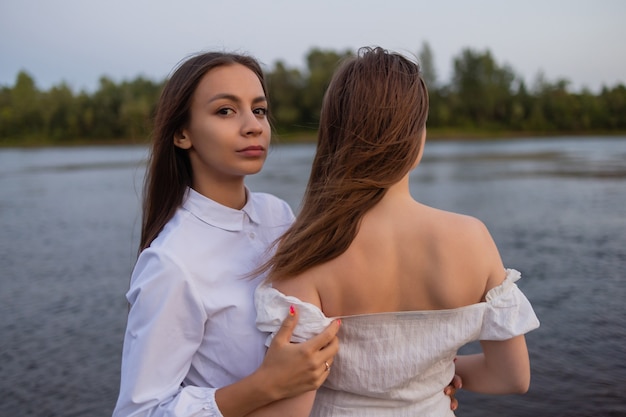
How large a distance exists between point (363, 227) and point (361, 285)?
5.9 inches

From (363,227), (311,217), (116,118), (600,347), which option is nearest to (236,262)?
(311,217)

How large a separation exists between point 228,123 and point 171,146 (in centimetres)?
24

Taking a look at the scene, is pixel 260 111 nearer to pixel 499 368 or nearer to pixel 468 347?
pixel 499 368

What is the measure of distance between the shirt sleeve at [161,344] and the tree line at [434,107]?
6269 cm

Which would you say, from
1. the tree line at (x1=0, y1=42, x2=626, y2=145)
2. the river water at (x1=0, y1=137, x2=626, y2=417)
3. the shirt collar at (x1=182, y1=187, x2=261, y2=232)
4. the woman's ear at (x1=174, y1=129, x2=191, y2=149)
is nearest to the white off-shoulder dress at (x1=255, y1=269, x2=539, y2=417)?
the shirt collar at (x1=182, y1=187, x2=261, y2=232)

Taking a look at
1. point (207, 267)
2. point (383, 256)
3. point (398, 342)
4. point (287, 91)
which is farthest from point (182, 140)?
point (287, 91)

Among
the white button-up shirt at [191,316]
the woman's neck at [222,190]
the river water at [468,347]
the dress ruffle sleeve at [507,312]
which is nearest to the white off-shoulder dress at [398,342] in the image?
the dress ruffle sleeve at [507,312]

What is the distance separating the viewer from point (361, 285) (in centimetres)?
162

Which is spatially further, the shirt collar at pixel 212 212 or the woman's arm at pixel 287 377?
the shirt collar at pixel 212 212

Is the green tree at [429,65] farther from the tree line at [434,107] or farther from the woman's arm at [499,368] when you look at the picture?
the woman's arm at [499,368]

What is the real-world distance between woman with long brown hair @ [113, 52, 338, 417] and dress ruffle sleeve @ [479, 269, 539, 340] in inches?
15.9

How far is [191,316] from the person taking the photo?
175cm

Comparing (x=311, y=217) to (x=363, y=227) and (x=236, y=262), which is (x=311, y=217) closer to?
(x=363, y=227)

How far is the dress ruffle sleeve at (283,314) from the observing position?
5.37 ft
